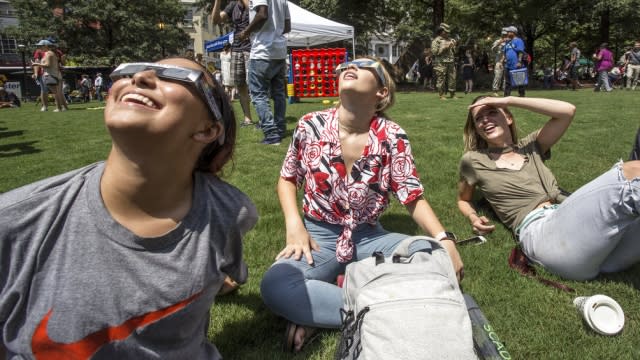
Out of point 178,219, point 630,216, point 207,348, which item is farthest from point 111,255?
point 630,216

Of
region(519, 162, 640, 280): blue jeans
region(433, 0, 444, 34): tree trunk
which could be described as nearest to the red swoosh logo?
region(519, 162, 640, 280): blue jeans

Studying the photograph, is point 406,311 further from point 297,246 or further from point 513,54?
point 513,54

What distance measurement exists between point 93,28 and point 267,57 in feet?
140

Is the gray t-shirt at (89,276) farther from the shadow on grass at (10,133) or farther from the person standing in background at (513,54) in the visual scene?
the person standing in background at (513,54)

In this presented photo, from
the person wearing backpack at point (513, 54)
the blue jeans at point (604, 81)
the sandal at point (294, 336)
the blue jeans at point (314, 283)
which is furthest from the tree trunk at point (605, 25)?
the sandal at point (294, 336)

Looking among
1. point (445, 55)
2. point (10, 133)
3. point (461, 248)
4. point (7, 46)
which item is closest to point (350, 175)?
point (461, 248)

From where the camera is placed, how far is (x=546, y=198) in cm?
342

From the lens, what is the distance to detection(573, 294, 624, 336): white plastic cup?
234cm

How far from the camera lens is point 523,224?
130 inches

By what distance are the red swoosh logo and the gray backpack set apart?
0.80 m

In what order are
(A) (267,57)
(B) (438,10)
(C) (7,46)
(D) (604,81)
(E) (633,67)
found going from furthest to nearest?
(C) (7,46), (B) (438,10), (E) (633,67), (D) (604,81), (A) (267,57)

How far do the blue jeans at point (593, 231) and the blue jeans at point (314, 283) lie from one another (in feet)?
3.27

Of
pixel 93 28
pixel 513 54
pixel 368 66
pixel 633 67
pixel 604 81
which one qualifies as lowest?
pixel 368 66

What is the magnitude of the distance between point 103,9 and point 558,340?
46.8 metres
